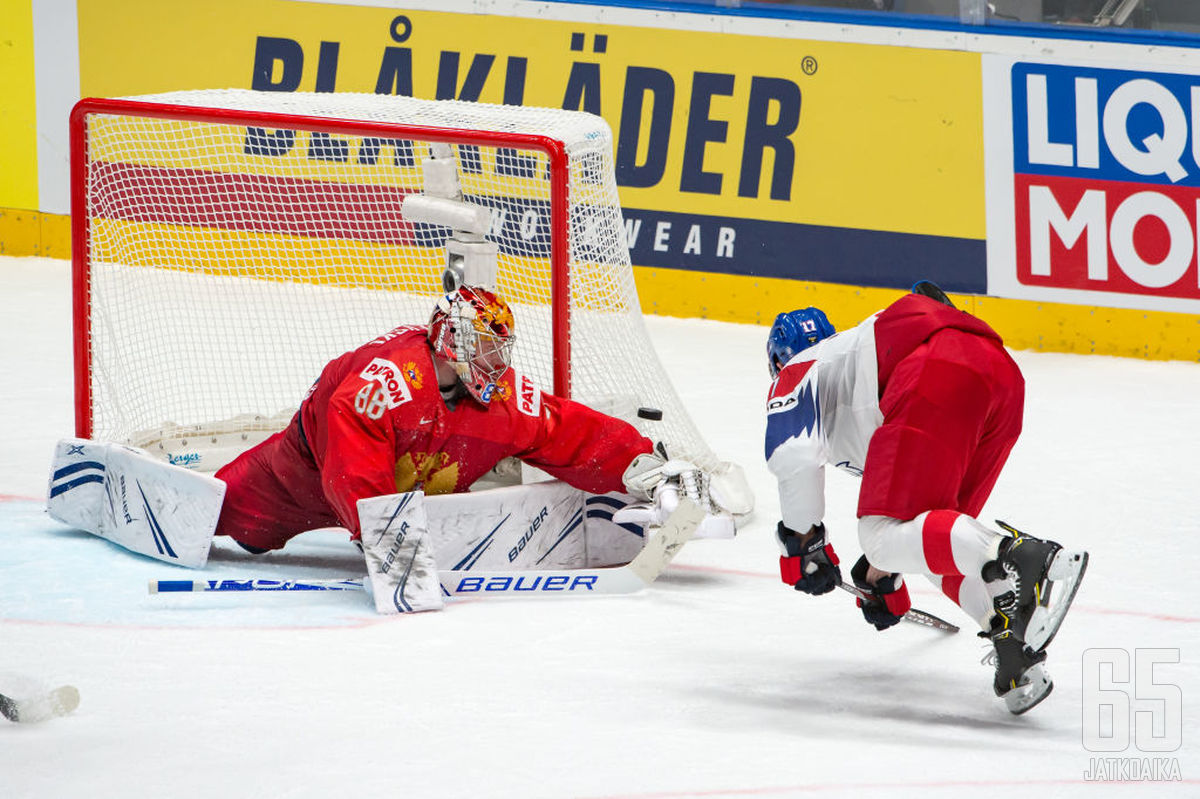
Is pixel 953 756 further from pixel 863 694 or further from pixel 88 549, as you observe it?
pixel 88 549

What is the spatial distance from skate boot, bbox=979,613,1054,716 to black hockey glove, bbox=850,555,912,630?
0.38 m

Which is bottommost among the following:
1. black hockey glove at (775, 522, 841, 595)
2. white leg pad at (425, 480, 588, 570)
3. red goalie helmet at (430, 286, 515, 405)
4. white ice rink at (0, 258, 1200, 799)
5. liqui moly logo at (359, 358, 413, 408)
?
white ice rink at (0, 258, 1200, 799)

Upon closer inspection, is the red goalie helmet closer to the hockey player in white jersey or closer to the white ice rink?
the white ice rink

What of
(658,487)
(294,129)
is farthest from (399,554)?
(294,129)

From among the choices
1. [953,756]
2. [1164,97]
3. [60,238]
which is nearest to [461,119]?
[953,756]

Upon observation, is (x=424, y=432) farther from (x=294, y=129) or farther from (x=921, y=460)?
(x=921, y=460)

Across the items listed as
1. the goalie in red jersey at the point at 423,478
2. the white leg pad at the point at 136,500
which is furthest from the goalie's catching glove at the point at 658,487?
the white leg pad at the point at 136,500

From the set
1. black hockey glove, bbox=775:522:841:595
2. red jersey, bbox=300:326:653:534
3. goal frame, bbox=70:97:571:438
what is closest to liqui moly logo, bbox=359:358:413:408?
red jersey, bbox=300:326:653:534

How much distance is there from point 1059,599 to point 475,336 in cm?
148

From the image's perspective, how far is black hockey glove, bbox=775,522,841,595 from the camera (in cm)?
348

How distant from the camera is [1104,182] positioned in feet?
21.4

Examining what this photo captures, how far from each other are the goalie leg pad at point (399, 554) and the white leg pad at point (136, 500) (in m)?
0.55

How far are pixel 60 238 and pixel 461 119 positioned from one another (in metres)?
4.11

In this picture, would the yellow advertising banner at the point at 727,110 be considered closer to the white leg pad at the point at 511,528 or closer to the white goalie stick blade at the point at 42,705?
the white leg pad at the point at 511,528
